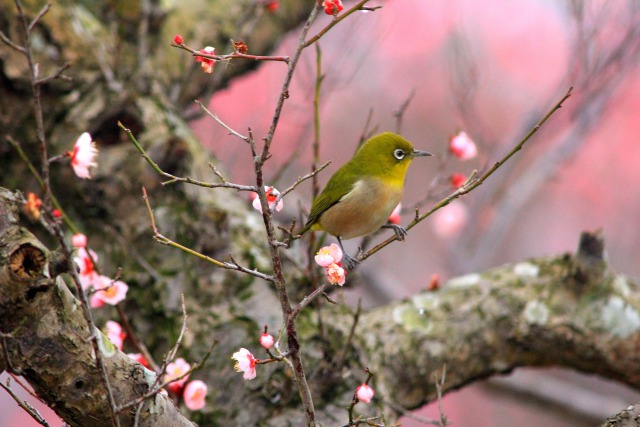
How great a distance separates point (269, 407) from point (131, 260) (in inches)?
44.0

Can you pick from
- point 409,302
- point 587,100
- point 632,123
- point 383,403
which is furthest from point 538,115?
point 383,403

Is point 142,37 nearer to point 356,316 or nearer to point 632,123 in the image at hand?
point 356,316

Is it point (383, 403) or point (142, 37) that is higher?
point (142, 37)

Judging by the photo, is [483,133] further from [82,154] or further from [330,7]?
[82,154]

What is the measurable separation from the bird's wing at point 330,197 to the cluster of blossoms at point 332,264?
0.92 meters

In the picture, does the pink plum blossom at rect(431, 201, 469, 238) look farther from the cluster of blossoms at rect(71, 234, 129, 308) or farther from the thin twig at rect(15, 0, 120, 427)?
the thin twig at rect(15, 0, 120, 427)

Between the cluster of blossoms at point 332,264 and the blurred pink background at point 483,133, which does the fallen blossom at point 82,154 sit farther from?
the blurred pink background at point 483,133

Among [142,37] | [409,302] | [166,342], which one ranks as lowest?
[166,342]

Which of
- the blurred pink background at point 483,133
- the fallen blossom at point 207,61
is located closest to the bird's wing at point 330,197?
the fallen blossom at point 207,61

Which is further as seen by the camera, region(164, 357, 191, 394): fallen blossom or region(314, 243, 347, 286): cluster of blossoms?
region(164, 357, 191, 394): fallen blossom

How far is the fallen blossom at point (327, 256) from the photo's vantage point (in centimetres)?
229

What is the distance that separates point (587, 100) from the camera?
642 cm

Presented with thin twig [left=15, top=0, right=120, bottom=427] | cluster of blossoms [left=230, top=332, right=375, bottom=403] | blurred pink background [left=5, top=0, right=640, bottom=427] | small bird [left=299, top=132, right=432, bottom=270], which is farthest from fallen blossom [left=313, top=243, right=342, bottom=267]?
blurred pink background [left=5, top=0, right=640, bottom=427]

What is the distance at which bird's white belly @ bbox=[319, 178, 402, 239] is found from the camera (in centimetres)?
329
